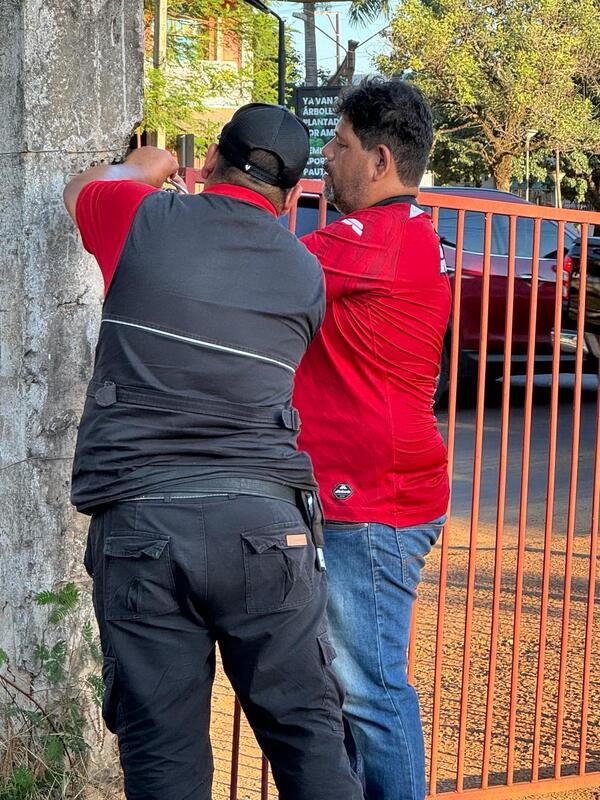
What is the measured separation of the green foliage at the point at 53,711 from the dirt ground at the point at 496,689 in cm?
62

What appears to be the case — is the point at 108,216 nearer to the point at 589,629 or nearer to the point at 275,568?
the point at 275,568

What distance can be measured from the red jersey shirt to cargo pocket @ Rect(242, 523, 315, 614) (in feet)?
1.45

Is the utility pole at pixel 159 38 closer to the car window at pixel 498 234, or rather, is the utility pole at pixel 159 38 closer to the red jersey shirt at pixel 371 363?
the car window at pixel 498 234

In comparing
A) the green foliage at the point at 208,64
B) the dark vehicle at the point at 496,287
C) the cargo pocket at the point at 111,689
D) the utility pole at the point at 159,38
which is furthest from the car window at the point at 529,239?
the green foliage at the point at 208,64

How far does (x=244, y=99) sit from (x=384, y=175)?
28793 mm

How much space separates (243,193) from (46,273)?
987 millimetres

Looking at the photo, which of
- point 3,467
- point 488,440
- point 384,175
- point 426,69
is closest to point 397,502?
point 384,175

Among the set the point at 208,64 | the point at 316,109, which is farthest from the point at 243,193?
the point at 208,64

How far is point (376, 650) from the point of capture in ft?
9.77

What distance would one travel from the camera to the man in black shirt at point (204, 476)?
2.39 meters

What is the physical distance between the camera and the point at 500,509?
12.8 ft

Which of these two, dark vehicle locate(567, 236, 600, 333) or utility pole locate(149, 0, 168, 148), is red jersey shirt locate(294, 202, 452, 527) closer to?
dark vehicle locate(567, 236, 600, 333)

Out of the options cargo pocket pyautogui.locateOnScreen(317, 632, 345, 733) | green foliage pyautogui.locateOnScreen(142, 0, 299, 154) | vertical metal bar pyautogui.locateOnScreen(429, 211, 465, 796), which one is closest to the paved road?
vertical metal bar pyautogui.locateOnScreen(429, 211, 465, 796)

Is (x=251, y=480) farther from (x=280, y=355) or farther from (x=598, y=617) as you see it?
(x=598, y=617)
